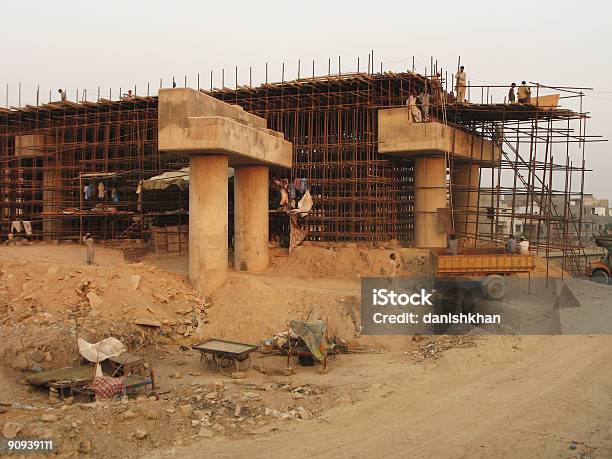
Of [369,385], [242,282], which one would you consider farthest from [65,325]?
[369,385]

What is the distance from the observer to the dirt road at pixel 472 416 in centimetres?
784

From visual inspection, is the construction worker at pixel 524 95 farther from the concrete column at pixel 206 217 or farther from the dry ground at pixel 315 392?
the concrete column at pixel 206 217

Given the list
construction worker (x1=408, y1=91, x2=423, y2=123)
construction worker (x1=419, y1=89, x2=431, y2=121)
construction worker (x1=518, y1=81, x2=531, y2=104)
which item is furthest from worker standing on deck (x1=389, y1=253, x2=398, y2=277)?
construction worker (x1=518, y1=81, x2=531, y2=104)

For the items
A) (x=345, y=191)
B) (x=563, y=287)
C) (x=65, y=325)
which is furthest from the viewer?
(x=345, y=191)

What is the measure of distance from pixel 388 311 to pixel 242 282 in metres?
4.35

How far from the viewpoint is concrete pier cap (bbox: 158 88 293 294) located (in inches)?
611

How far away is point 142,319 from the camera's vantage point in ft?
45.5

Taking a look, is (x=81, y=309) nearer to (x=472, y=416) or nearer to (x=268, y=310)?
(x=268, y=310)

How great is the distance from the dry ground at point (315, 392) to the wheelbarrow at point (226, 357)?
38 cm

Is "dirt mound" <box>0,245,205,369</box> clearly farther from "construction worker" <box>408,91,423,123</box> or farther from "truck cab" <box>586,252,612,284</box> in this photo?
"truck cab" <box>586,252,612,284</box>

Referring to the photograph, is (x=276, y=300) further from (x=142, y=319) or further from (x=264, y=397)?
(x=264, y=397)

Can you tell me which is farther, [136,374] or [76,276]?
[76,276]


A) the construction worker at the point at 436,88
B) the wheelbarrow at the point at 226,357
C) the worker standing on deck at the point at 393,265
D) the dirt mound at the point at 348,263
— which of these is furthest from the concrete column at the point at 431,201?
the wheelbarrow at the point at 226,357

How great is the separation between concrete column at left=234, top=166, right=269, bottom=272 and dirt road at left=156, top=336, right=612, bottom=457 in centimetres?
833
